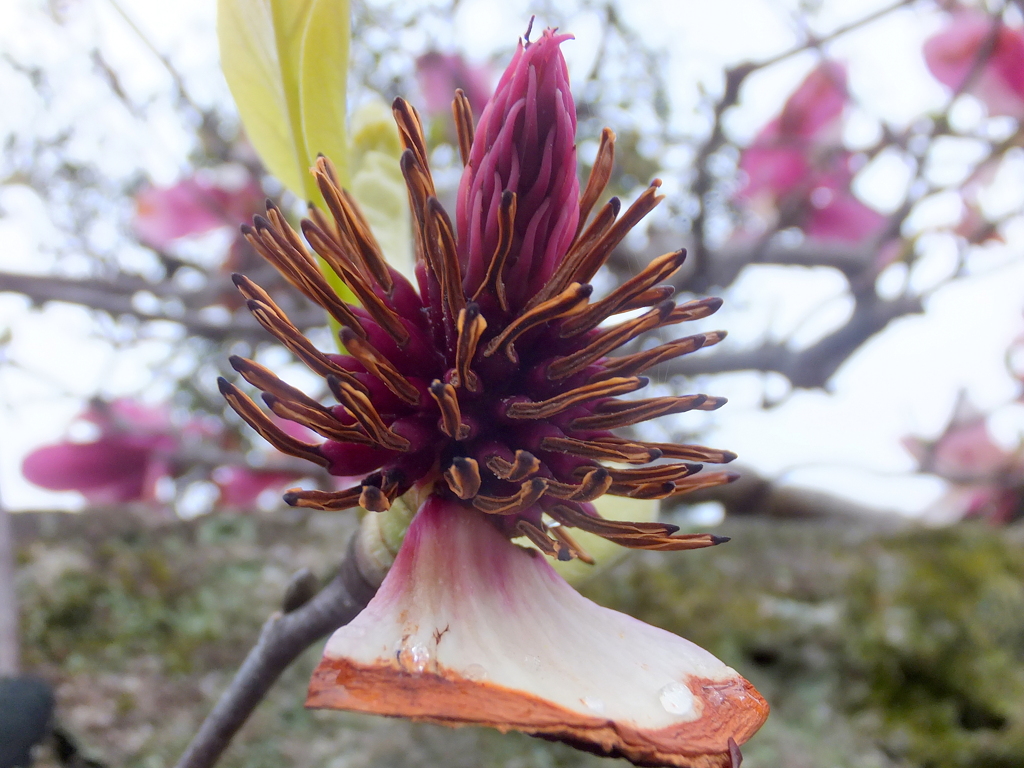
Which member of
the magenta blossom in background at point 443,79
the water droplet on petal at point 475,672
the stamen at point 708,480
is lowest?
the water droplet on petal at point 475,672

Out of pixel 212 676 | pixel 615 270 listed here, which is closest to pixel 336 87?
pixel 212 676

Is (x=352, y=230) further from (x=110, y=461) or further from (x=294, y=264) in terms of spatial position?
(x=110, y=461)

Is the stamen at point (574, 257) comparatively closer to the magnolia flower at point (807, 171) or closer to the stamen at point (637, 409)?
the stamen at point (637, 409)

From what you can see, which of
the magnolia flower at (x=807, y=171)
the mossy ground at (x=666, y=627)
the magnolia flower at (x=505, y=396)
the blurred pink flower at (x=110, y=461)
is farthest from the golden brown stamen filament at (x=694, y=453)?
the magnolia flower at (x=807, y=171)

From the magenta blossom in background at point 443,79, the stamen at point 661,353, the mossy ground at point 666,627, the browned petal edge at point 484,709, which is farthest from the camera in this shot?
the magenta blossom in background at point 443,79

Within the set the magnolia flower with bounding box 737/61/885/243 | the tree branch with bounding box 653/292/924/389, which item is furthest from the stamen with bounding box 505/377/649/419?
the magnolia flower with bounding box 737/61/885/243

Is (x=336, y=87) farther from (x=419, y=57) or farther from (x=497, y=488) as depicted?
(x=419, y=57)
